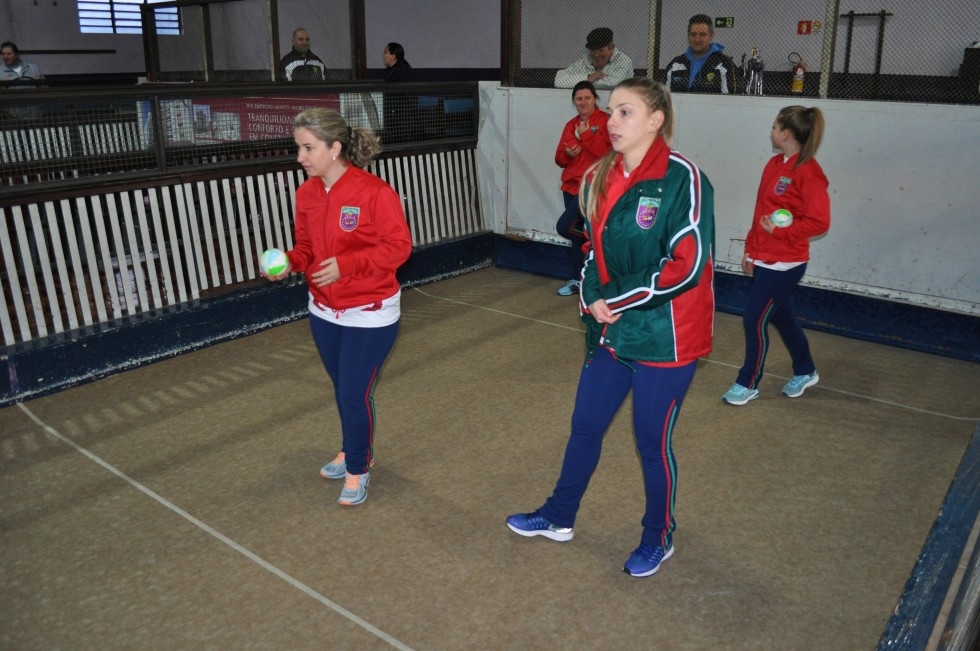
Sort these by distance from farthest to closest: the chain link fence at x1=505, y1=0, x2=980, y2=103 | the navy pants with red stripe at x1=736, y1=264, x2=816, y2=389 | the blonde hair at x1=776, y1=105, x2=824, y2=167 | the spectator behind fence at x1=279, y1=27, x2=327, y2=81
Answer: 1. the chain link fence at x1=505, y1=0, x2=980, y2=103
2. the spectator behind fence at x1=279, y1=27, x2=327, y2=81
3. the navy pants with red stripe at x1=736, y1=264, x2=816, y2=389
4. the blonde hair at x1=776, y1=105, x2=824, y2=167

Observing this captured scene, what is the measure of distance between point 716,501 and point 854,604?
0.81 m

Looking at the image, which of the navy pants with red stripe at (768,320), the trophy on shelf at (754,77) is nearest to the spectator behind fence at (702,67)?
the trophy on shelf at (754,77)

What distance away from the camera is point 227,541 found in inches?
135

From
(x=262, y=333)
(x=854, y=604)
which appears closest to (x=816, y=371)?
(x=854, y=604)

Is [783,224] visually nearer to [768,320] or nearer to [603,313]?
[768,320]

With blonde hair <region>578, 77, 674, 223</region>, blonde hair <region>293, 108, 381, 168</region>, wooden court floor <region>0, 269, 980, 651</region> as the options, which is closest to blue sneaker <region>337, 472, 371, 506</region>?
wooden court floor <region>0, 269, 980, 651</region>

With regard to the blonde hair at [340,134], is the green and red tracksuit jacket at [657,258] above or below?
below

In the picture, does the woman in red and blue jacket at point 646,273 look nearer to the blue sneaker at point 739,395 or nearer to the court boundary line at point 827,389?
the blue sneaker at point 739,395

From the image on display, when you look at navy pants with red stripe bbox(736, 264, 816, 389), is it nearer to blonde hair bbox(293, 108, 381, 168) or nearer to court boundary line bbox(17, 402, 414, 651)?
blonde hair bbox(293, 108, 381, 168)

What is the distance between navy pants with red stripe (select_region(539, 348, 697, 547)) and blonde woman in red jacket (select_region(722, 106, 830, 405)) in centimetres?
179

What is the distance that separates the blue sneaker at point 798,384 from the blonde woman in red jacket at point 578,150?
6.52ft

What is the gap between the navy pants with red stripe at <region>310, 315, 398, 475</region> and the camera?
11.2 feet

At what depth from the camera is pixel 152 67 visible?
11.0 meters

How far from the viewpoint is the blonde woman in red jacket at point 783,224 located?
14.4ft
